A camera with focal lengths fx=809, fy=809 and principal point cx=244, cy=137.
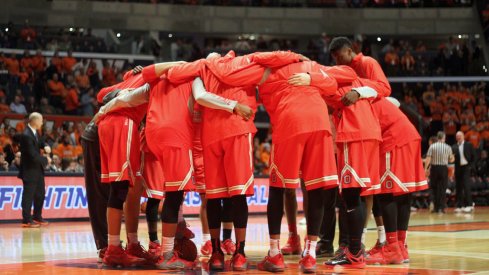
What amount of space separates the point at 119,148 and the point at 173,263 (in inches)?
47.9

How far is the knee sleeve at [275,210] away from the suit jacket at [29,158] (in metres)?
7.47

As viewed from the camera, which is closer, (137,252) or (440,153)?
(137,252)

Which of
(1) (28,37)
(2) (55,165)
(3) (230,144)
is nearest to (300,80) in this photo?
(3) (230,144)

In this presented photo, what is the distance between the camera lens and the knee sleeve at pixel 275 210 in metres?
7.05

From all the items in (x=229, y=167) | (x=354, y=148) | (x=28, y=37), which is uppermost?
(x=28, y=37)

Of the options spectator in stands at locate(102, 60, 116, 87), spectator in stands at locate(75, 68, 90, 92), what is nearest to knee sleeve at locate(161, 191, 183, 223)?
spectator in stands at locate(75, 68, 90, 92)

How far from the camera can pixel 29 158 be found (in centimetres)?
1370

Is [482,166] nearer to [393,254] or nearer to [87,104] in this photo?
[87,104]

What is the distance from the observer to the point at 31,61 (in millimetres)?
22703

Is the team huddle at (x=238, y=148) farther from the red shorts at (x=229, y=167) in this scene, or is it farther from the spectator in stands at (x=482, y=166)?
the spectator in stands at (x=482, y=166)

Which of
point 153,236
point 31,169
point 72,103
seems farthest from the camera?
point 72,103

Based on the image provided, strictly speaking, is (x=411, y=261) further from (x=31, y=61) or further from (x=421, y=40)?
(x=421, y=40)

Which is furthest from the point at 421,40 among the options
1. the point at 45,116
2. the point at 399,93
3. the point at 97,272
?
the point at 97,272

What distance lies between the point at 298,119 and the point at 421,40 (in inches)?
1079
